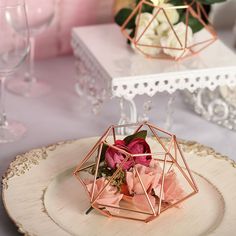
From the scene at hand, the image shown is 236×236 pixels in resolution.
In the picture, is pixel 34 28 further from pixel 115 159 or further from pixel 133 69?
pixel 115 159

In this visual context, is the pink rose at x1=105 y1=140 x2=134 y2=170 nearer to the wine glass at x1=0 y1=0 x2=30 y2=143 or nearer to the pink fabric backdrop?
the wine glass at x1=0 y1=0 x2=30 y2=143

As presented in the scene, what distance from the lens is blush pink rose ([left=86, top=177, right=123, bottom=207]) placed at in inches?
31.1

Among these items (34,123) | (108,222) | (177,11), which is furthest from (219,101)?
(108,222)

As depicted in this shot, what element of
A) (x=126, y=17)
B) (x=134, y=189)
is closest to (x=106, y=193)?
(x=134, y=189)

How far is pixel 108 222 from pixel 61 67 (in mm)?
588

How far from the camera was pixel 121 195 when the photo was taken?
795 mm

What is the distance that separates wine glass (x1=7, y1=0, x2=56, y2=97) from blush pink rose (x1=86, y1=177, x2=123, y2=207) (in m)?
0.43

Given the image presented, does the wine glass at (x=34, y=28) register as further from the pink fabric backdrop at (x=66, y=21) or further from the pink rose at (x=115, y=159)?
the pink rose at (x=115, y=159)

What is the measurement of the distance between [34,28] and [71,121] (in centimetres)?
22

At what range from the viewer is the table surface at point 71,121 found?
104cm

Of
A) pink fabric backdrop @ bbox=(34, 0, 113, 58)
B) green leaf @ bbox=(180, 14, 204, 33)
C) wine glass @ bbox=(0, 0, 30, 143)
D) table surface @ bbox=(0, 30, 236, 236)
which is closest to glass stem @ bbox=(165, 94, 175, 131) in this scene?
table surface @ bbox=(0, 30, 236, 236)

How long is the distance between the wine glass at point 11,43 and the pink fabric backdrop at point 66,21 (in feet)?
1.10

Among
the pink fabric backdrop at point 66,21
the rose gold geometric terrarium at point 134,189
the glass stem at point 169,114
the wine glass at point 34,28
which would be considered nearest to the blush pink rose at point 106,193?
the rose gold geometric terrarium at point 134,189

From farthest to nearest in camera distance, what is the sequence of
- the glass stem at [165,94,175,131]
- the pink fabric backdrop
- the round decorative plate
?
1. the pink fabric backdrop
2. the glass stem at [165,94,175,131]
3. the round decorative plate
